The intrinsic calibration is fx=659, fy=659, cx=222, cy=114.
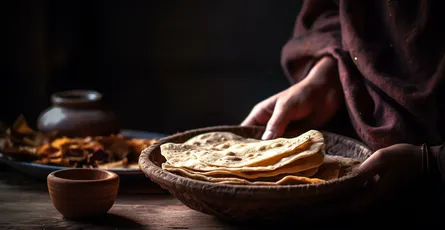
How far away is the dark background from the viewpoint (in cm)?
343

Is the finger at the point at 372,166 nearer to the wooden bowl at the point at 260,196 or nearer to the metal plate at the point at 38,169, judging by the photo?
the wooden bowl at the point at 260,196

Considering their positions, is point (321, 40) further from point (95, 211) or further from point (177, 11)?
point (177, 11)

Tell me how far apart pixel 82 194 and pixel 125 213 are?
141mm

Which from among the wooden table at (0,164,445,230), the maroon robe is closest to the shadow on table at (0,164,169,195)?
the wooden table at (0,164,445,230)

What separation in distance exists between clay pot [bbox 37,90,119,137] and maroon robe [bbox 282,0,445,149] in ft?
2.14

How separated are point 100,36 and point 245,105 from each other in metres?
0.88

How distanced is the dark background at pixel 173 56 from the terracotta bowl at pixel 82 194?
2052mm

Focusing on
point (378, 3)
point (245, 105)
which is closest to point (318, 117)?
point (378, 3)

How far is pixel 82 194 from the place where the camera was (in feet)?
4.06

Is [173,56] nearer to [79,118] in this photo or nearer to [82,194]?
[79,118]

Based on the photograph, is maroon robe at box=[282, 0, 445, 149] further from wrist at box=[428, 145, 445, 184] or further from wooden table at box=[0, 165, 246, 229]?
wooden table at box=[0, 165, 246, 229]

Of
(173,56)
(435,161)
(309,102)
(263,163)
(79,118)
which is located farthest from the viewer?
(173,56)

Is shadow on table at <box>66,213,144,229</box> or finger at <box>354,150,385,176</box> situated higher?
finger at <box>354,150,385,176</box>

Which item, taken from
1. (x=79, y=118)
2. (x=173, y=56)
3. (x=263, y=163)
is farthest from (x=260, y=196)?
(x=173, y=56)
